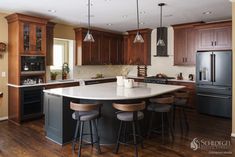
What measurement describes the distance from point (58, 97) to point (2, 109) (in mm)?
2438

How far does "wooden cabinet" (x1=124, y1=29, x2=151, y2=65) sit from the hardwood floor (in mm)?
3378

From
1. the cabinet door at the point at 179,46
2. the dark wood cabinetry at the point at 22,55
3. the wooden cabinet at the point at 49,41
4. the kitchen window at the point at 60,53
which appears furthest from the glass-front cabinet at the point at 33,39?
the cabinet door at the point at 179,46

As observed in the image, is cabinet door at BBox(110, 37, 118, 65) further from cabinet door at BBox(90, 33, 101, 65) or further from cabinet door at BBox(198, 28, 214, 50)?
cabinet door at BBox(198, 28, 214, 50)

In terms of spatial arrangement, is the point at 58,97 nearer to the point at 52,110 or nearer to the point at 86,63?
the point at 52,110

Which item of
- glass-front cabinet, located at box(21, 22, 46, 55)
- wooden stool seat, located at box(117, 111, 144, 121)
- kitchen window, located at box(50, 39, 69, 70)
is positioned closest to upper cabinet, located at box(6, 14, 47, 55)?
glass-front cabinet, located at box(21, 22, 46, 55)

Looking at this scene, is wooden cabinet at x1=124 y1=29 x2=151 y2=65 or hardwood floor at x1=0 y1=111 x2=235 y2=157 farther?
wooden cabinet at x1=124 y1=29 x2=151 y2=65

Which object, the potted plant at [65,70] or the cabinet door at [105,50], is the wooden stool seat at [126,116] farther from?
the cabinet door at [105,50]

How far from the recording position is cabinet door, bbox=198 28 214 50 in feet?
A: 18.8

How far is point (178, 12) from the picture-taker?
5.16 m

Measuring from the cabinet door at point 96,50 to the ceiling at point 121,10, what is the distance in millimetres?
875

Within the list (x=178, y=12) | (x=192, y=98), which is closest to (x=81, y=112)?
(x=178, y=12)

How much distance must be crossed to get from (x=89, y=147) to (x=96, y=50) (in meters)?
4.26

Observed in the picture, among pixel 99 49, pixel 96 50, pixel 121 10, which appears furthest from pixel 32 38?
pixel 99 49

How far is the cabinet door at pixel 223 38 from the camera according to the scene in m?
5.42
